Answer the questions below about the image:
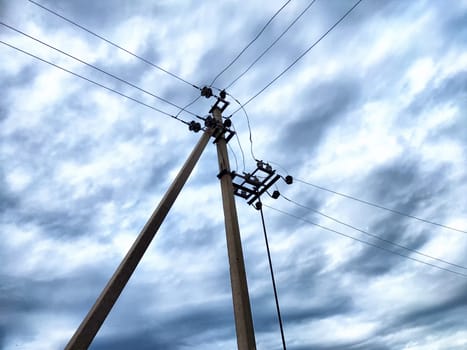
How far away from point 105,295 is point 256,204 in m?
6.05

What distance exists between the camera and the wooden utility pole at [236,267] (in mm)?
6453

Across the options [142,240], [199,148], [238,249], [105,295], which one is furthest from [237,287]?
[199,148]

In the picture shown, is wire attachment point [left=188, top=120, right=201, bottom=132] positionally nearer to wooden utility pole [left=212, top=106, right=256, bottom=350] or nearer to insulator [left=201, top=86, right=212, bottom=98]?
wooden utility pole [left=212, top=106, right=256, bottom=350]

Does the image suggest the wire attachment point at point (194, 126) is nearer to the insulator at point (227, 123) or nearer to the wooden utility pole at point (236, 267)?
the insulator at point (227, 123)

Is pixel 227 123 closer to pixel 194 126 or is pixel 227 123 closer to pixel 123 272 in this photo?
pixel 194 126

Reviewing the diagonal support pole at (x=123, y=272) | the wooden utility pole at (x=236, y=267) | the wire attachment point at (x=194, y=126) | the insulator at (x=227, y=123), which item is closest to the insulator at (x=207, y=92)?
the insulator at (x=227, y=123)

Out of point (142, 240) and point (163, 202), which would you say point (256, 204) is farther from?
point (142, 240)

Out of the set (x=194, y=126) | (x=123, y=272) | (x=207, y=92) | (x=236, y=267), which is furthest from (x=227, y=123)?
(x=123, y=272)

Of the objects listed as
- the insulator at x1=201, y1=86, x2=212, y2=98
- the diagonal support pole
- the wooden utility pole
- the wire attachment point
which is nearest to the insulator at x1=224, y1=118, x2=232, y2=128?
the wire attachment point

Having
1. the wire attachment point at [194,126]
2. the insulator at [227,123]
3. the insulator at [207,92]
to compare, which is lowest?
the wire attachment point at [194,126]

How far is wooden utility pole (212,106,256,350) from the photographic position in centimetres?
645

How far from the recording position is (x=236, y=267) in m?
7.21

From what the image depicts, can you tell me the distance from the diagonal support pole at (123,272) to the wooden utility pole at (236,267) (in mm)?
1088

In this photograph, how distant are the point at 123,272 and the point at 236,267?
2729 millimetres
